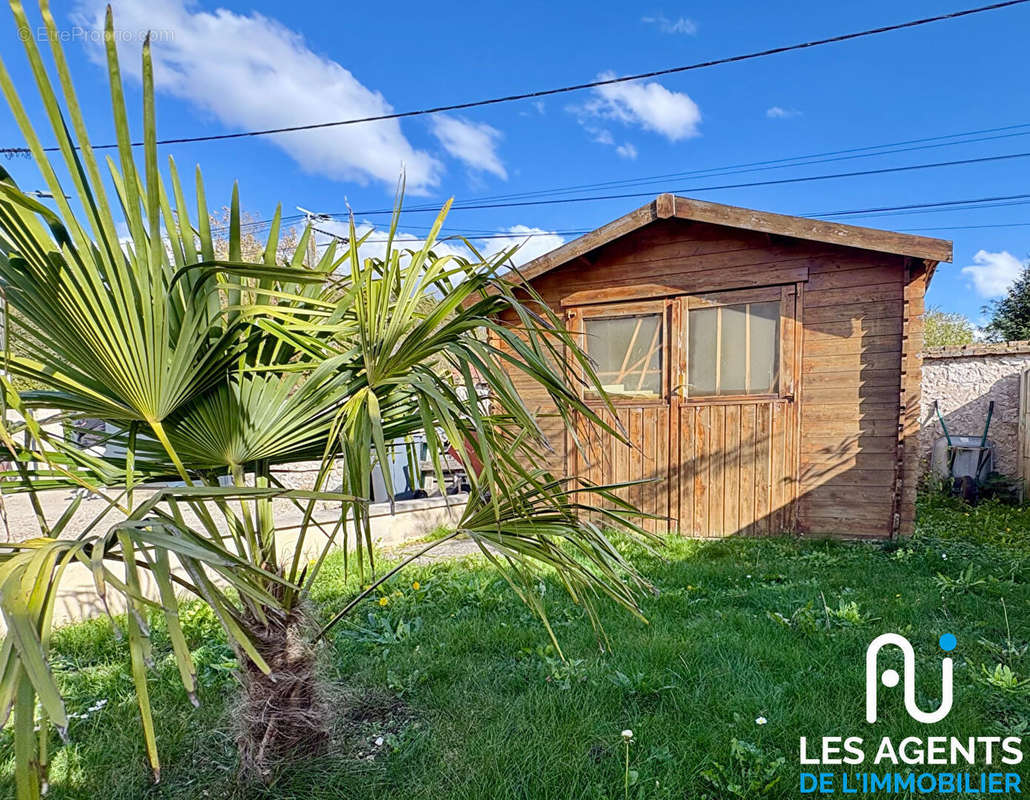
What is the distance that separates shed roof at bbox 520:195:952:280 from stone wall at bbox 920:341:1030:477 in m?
3.87

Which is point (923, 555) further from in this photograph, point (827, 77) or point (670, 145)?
point (670, 145)

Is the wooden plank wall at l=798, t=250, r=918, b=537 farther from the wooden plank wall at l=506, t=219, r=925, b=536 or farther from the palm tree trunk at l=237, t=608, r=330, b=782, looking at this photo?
the palm tree trunk at l=237, t=608, r=330, b=782

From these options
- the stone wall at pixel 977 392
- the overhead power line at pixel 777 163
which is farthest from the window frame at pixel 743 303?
the overhead power line at pixel 777 163

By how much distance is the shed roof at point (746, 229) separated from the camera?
12.3ft

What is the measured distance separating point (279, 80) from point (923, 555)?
9509 millimetres

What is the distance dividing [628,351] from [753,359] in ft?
3.57

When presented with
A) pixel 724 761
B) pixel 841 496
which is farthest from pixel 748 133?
pixel 724 761

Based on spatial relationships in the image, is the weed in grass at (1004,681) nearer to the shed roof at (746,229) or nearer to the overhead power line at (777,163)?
the shed roof at (746,229)

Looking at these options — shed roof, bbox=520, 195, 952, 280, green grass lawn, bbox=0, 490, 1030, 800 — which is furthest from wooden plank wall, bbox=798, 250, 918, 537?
green grass lawn, bbox=0, 490, 1030, 800

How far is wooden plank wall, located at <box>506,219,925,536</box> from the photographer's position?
4035 mm

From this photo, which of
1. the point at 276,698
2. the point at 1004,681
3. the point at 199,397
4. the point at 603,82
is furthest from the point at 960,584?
the point at 603,82

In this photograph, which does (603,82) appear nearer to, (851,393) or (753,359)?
(753,359)

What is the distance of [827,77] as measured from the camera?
9.53 meters

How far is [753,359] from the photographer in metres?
4.48
